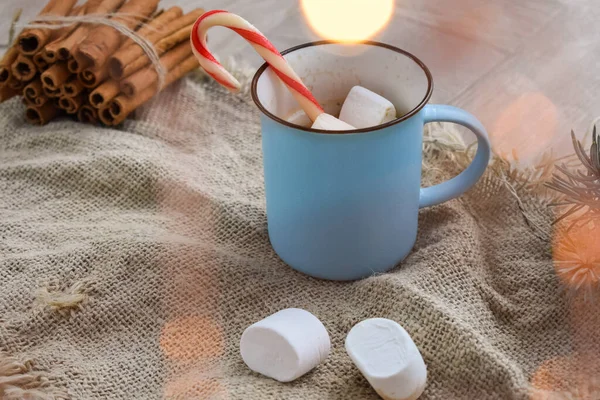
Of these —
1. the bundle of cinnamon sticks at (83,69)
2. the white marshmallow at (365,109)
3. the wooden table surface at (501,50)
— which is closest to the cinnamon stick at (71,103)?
the bundle of cinnamon sticks at (83,69)

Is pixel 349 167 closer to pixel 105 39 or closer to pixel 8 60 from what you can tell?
pixel 105 39

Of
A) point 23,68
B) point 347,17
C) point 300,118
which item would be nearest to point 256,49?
point 300,118

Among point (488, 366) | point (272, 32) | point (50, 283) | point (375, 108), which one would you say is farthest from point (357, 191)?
point (272, 32)

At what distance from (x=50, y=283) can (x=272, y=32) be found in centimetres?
75

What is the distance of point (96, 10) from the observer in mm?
1143

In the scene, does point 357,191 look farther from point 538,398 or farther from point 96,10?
point 96,10

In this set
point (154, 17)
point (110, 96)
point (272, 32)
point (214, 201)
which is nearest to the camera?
point (214, 201)

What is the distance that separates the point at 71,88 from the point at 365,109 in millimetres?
471

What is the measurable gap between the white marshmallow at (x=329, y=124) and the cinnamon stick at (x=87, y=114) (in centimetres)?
43

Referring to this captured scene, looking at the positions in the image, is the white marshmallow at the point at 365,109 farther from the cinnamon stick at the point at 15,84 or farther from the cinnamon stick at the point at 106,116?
the cinnamon stick at the point at 15,84

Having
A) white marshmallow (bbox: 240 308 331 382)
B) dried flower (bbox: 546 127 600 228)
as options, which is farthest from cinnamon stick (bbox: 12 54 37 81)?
dried flower (bbox: 546 127 600 228)

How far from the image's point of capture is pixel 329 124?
774mm

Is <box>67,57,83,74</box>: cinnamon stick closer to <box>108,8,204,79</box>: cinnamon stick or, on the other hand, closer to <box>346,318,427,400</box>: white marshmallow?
<box>108,8,204,79</box>: cinnamon stick

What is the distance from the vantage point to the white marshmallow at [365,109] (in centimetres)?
81
